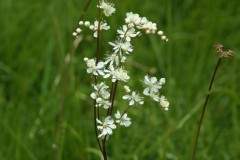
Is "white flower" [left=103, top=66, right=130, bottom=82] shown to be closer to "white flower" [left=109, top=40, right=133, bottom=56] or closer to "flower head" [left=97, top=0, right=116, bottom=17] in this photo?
"white flower" [left=109, top=40, right=133, bottom=56]

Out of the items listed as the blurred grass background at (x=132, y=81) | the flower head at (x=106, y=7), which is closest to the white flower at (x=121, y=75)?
the flower head at (x=106, y=7)

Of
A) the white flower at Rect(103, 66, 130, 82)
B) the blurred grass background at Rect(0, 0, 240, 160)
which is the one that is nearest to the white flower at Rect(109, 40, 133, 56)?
the white flower at Rect(103, 66, 130, 82)

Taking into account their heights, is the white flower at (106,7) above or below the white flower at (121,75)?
above

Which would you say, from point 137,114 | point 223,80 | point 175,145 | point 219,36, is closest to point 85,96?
point 137,114

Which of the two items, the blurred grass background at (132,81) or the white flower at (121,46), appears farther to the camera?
the blurred grass background at (132,81)

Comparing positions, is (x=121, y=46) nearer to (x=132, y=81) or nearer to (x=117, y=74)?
(x=117, y=74)

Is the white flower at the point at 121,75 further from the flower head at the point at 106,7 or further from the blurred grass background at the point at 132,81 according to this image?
the blurred grass background at the point at 132,81

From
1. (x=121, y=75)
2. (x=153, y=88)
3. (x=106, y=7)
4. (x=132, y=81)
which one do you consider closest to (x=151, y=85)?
(x=153, y=88)

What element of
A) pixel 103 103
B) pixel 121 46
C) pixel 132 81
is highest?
pixel 132 81

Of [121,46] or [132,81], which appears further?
[132,81]

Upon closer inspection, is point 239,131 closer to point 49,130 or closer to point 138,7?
point 49,130
